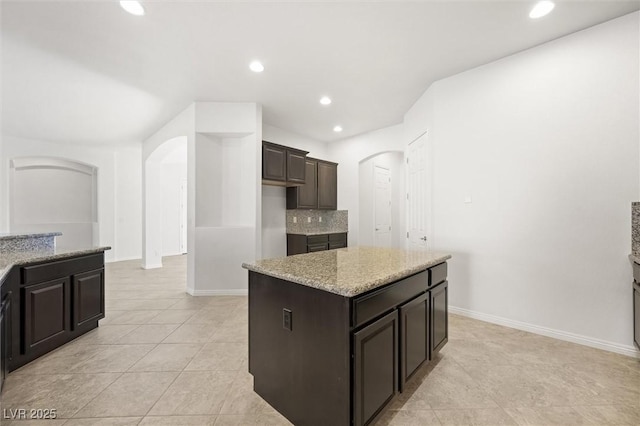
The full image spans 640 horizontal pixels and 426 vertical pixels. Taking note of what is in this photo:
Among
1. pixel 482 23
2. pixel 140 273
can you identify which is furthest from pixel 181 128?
pixel 482 23

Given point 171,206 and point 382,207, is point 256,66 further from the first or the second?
point 171,206

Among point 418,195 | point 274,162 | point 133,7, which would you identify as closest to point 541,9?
point 418,195

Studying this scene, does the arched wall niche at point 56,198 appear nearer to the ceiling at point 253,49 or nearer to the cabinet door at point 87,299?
the ceiling at point 253,49

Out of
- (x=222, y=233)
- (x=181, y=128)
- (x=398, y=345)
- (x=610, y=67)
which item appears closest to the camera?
(x=398, y=345)

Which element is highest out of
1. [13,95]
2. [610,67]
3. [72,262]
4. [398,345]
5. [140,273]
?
[13,95]

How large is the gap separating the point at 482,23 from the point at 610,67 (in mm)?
1221

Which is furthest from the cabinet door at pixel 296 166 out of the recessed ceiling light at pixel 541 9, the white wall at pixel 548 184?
the recessed ceiling light at pixel 541 9

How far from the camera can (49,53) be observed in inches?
111

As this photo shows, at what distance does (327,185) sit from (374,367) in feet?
15.5

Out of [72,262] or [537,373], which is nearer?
[537,373]

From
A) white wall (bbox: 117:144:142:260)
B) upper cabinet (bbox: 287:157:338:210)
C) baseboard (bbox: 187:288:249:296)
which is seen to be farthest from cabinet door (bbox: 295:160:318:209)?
white wall (bbox: 117:144:142:260)

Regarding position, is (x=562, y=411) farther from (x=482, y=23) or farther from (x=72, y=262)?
(x=72, y=262)

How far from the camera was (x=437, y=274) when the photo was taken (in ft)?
7.10

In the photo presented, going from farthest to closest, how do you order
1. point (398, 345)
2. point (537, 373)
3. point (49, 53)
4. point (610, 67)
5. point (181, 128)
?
point (181, 128) → point (49, 53) → point (610, 67) → point (537, 373) → point (398, 345)
